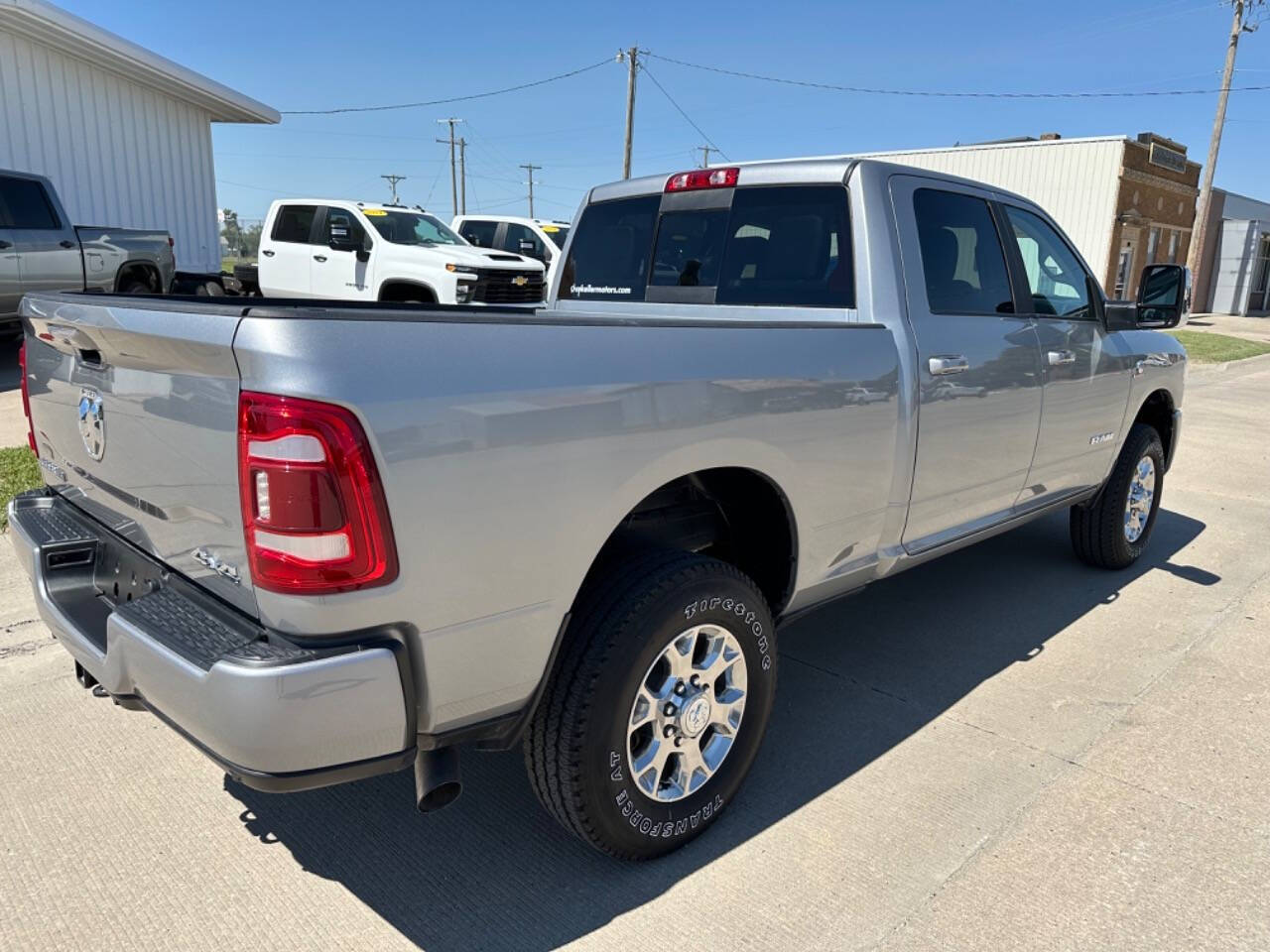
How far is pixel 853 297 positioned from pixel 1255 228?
43853mm

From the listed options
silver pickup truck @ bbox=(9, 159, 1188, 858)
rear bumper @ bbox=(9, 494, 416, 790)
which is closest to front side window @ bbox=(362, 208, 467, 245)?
silver pickup truck @ bbox=(9, 159, 1188, 858)

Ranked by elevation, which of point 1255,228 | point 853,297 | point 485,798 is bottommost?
point 485,798

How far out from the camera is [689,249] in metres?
3.88

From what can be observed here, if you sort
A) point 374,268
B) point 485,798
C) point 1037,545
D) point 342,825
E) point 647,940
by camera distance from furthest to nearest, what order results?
point 374,268 < point 1037,545 < point 485,798 < point 342,825 < point 647,940

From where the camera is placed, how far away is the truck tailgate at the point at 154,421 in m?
1.92

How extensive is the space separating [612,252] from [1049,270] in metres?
2.03

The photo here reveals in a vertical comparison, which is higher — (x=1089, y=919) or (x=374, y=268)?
(x=374, y=268)

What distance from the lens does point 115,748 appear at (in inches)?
121

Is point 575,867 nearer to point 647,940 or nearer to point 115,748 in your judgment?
point 647,940

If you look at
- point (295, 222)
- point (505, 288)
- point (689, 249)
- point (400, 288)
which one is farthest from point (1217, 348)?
point (689, 249)

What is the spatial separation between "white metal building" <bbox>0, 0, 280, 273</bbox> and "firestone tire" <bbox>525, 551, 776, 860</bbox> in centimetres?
1356

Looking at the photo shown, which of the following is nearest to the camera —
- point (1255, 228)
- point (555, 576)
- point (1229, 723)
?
point (555, 576)

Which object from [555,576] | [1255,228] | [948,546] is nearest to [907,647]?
[948,546]

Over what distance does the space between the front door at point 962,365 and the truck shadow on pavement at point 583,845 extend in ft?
2.18
